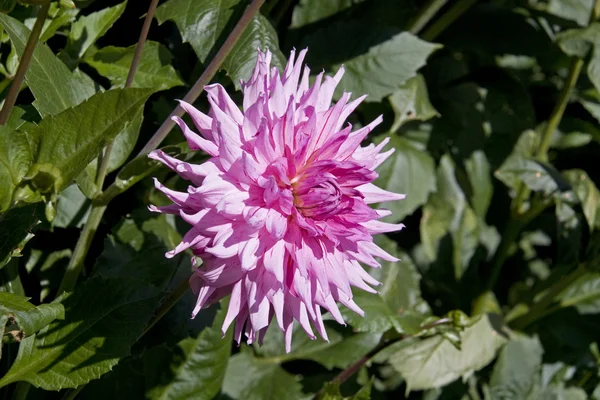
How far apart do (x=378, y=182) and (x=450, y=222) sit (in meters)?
0.42

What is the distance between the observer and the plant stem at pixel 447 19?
59.3 inches

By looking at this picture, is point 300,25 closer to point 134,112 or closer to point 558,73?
point 134,112

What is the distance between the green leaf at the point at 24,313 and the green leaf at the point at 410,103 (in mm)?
770

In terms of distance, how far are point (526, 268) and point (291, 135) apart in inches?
55.9

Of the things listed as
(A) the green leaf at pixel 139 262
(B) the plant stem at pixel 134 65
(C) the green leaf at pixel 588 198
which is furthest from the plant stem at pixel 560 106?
(B) the plant stem at pixel 134 65

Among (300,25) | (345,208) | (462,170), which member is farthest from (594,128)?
(345,208)

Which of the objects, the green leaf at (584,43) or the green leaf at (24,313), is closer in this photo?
the green leaf at (24,313)

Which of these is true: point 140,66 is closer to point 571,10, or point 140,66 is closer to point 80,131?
point 80,131

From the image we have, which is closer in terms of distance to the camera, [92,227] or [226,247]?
[226,247]

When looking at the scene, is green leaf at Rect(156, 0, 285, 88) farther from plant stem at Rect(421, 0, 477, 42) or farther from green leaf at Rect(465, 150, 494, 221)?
green leaf at Rect(465, 150, 494, 221)

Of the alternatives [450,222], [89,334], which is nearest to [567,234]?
[450,222]

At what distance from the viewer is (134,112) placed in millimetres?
777

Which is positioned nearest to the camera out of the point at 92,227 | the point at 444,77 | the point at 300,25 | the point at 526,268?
the point at 92,227

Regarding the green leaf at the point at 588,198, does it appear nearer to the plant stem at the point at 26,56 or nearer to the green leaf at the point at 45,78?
the green leaf at the point at 45,78
